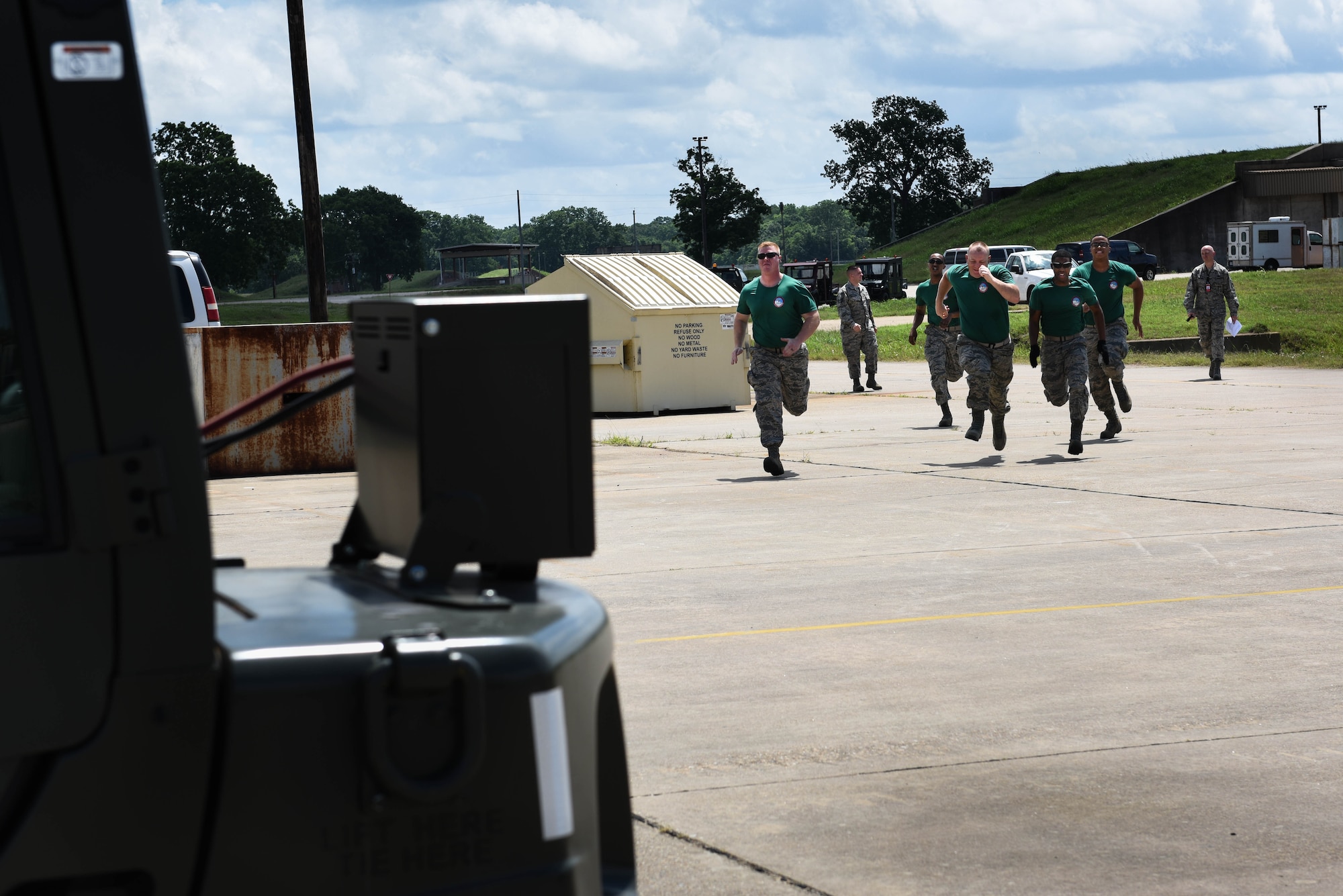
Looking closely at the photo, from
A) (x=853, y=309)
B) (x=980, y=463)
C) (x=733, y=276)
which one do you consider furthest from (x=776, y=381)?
(x=733, y=276)

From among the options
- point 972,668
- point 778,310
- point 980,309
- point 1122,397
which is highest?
point 778,310

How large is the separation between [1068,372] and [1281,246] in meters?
55.9

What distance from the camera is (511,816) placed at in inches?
77.3

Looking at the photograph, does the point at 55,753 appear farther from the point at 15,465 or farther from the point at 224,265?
the point at 224,265

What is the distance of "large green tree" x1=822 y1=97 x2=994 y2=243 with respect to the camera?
12781cm

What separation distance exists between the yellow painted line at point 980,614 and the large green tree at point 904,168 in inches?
4776

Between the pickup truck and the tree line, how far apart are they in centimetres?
7239

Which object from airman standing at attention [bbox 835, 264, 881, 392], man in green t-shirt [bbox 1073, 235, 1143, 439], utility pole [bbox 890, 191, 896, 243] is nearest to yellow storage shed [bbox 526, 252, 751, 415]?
airman standing at attention [bbox 835, 264, 881, 392]

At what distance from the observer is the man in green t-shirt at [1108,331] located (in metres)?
16.0

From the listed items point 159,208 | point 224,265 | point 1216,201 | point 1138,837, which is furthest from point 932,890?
point 224,265

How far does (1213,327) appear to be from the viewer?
81.7 feet

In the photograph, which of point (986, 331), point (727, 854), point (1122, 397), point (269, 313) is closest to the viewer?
point (727, 854)

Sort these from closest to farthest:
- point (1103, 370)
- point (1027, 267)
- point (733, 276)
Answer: point (1103, 370)
point (1027, 267)
point (733, 276)

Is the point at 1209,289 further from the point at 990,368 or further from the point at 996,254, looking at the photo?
the point at 996,254
